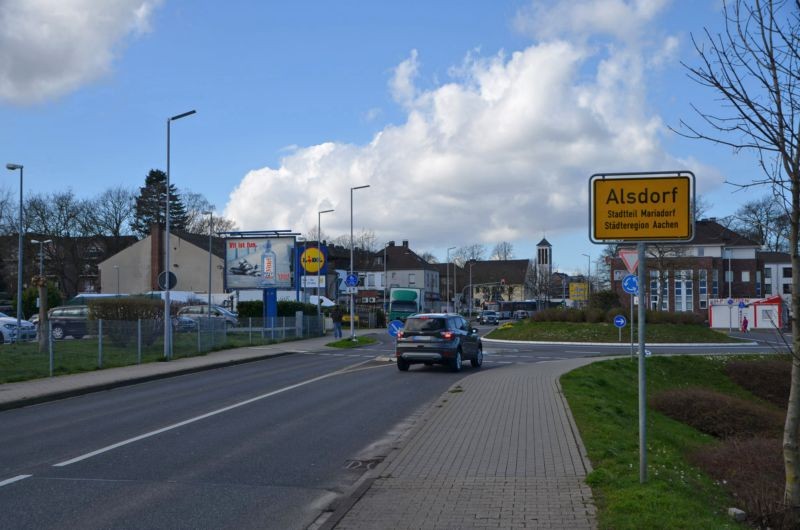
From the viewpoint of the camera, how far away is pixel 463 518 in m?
6.45

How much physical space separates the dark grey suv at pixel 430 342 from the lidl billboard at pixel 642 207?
15468mm

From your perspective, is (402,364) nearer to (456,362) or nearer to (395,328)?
(456,362)

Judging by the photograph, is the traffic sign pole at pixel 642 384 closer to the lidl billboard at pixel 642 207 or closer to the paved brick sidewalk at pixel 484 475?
the lidl billboard at pixel 642 207

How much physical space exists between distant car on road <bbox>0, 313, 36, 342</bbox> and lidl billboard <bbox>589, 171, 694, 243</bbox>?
31.7 meters

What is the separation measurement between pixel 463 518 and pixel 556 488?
1.40 metres

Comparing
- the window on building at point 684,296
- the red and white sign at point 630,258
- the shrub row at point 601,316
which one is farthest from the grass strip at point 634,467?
the window on building at point 684,296

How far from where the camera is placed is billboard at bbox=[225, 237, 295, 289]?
41125 mm

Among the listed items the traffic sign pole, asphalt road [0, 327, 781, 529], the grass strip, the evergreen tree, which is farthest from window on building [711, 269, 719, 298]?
the traffic sign pole

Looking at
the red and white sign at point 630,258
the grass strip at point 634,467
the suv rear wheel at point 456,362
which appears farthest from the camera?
the suv rear wheel at point 456,362

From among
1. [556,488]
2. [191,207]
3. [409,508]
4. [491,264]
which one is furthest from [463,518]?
[491,264]

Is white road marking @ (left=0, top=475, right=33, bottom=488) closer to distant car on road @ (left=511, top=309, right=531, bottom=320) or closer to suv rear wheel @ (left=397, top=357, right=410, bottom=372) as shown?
suv rear wheel @ (left=397, top=357, right=410, bottom=372)

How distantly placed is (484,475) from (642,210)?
10.2ft

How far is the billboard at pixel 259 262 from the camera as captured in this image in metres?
41.1

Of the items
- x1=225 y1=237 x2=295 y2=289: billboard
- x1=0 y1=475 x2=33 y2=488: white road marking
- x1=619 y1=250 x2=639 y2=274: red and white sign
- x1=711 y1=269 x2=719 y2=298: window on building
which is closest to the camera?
x1=0 y1=475 x2=33 y2=488: white road marking
